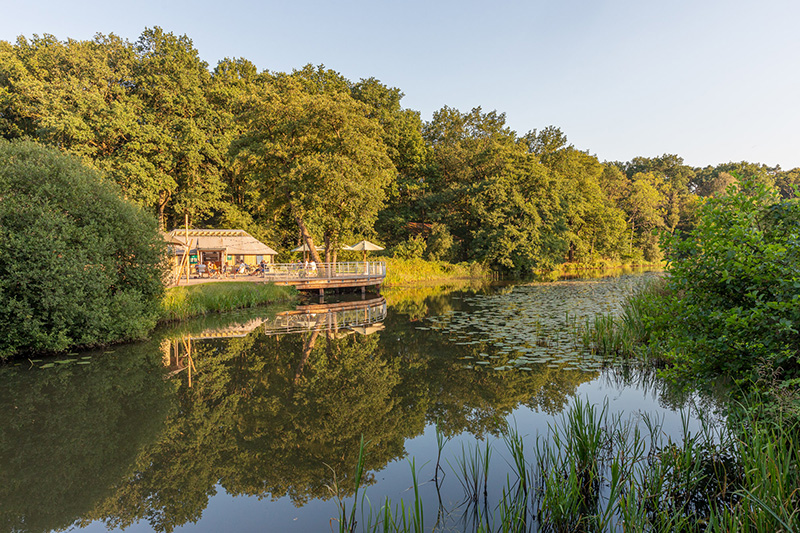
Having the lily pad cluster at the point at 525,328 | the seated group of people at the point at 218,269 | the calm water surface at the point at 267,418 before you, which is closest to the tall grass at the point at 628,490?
the calm water surface at the point at 267,418

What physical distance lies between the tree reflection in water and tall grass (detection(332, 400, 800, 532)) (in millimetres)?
1262

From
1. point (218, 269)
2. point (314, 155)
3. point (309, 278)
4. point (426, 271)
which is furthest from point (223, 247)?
point (426, 271)

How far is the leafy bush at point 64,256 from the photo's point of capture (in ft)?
28.6

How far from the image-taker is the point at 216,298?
648 inches

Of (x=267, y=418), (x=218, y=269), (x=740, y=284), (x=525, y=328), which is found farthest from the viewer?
(x=218, y=269)

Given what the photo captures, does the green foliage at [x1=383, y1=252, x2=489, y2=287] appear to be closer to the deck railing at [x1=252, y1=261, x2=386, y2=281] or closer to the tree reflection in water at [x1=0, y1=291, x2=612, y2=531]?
the deck railing at [x1=252, y1=261, x2=386, y2=281]

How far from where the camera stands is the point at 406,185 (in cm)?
3962

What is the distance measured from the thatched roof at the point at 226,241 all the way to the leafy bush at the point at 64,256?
17072mm

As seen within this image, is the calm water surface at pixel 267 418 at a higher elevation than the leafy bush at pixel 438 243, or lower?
lower

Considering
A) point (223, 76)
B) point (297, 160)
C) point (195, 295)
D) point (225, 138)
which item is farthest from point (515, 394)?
point (223, 76)

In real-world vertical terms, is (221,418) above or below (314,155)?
below

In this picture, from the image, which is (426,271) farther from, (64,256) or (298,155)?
(64,256)

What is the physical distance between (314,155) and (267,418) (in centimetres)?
1928

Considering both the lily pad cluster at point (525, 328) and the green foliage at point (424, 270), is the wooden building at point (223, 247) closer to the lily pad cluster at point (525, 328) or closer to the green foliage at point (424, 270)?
the green foliage at point (424, 270)
